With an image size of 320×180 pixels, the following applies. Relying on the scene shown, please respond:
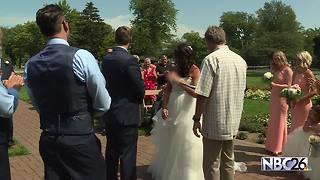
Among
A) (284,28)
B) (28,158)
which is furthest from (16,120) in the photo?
(284,28)

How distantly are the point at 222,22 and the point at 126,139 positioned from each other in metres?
122

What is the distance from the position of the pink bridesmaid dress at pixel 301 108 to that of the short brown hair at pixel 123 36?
3683 millimetres

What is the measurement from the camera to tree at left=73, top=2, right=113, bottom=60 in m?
81.4

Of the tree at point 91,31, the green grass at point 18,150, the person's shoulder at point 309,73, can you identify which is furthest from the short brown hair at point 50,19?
the tree at point 91,31

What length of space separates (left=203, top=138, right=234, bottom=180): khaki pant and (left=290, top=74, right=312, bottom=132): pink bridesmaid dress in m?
2.98

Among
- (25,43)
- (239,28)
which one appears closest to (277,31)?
(239,28)

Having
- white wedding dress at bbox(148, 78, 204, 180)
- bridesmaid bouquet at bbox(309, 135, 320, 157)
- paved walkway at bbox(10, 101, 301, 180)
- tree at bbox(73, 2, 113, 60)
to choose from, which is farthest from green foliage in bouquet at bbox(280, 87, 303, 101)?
tree at bbox(73, 2, 113, 60)

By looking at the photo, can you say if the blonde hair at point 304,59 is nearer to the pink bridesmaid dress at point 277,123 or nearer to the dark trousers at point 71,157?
the pink bridesmaid dress at point 277,123

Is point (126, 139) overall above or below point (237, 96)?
below

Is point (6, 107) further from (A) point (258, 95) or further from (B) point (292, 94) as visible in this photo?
(A) point (258, 95)

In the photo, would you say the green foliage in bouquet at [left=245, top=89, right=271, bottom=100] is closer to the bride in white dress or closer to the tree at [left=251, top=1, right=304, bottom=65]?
the bride in white dress

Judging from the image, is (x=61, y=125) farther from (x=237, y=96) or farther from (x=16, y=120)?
(x=16, y=120)

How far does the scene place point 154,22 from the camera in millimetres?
78688

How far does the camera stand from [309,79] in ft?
25.8
